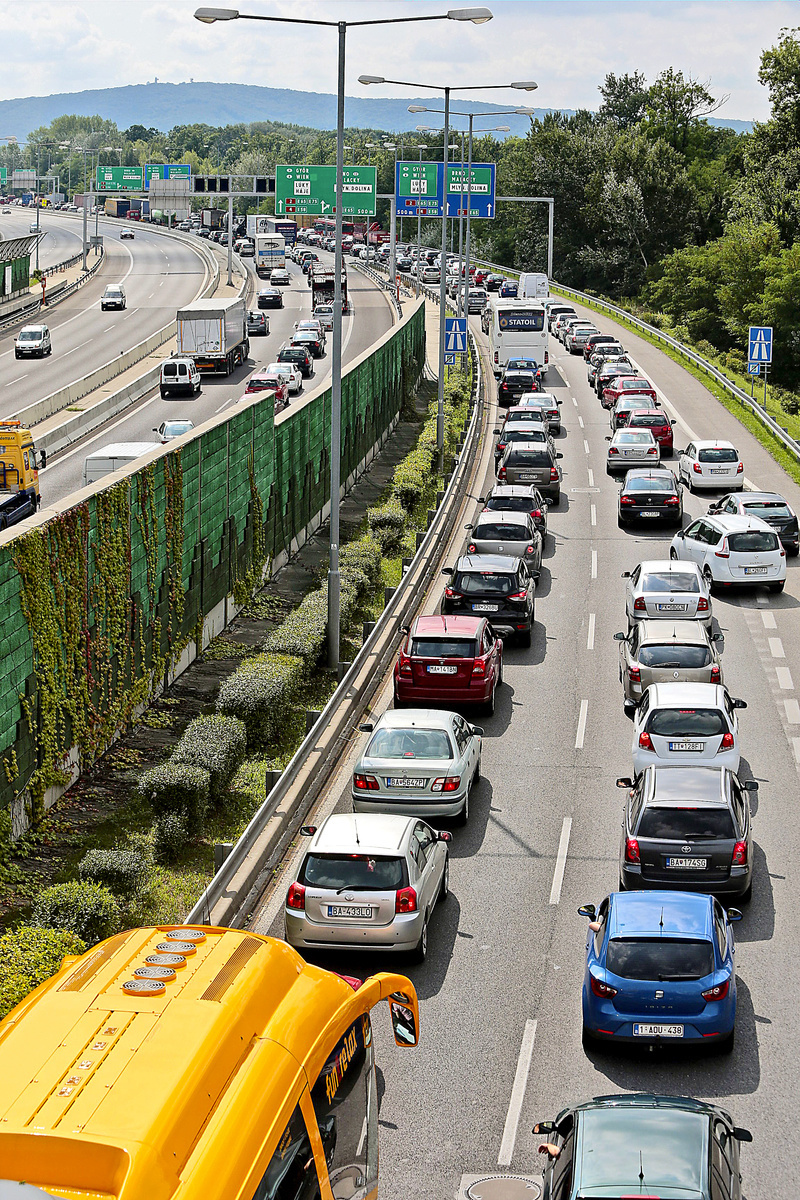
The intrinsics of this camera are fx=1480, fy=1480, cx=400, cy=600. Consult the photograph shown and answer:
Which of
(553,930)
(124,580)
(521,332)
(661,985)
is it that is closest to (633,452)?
(521,332)

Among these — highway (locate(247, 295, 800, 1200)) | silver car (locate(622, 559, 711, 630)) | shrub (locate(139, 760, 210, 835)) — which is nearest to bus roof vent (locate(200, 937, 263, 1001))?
highway (locate(247, 295, 800, 1200))

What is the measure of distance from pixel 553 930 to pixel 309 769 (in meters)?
5.55

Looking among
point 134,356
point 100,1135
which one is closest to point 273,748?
point 100,1135

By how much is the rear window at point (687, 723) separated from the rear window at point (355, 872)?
237 inches

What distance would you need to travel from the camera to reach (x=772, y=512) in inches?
1373

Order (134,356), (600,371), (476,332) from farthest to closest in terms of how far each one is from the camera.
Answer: (476,332)
(134,356)
(600,371)

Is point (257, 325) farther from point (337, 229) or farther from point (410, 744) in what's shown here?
point (410, 744)

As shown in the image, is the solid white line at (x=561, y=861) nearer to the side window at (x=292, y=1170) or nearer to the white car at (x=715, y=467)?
the side window at (x=292, y=1170)

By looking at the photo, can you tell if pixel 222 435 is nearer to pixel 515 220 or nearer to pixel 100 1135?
pixel 100 1135

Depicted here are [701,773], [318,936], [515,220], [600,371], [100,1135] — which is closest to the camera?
[100,1135]

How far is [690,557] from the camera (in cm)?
3253

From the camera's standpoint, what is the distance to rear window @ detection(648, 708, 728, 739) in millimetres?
19984

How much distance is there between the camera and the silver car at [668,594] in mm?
26516

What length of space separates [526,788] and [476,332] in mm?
70533
